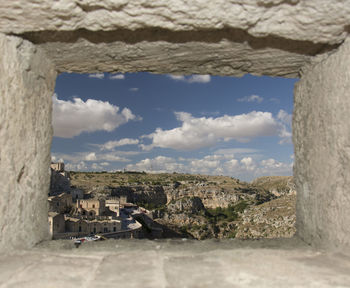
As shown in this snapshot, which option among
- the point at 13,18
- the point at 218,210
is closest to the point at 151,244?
the point at 13,18

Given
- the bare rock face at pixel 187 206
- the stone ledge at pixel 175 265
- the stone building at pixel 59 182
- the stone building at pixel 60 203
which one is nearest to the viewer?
the stone ledge at pixel 175 265

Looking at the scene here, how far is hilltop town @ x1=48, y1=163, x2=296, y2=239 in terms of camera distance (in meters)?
31.4

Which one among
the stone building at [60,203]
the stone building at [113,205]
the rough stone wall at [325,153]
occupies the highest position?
the rough stone wall at [325,153]

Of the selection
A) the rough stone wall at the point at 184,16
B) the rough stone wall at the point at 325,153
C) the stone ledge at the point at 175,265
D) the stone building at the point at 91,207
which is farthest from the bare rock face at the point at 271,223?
the rough stone wall at the point at 184,16

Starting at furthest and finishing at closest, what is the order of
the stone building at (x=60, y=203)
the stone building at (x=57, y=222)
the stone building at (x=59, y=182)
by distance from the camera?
the stone building at (x=59, y=182), the stone building at (x=60, y=203), the stone building at (x=57, y=222)

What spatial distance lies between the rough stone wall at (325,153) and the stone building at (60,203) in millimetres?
37443

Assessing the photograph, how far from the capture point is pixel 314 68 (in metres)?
2.45

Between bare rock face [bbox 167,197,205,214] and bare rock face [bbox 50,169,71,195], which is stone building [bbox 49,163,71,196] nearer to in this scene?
bare rock face [bbox 50,169,71,195]

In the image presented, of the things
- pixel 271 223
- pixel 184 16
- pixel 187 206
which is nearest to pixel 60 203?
pixel 187 206

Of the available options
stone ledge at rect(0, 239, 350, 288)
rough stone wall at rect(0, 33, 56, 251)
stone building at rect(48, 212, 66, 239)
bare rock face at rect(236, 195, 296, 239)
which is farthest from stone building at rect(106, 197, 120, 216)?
stone ledge at rect(0, 239, 350, 288)

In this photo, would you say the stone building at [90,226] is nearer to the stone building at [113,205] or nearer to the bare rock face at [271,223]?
the stone building at [113,205]

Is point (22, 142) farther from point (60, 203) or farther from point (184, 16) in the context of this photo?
point (60, 203)

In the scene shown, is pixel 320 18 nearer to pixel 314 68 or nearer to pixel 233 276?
pixel 314 68

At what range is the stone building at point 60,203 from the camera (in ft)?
121
